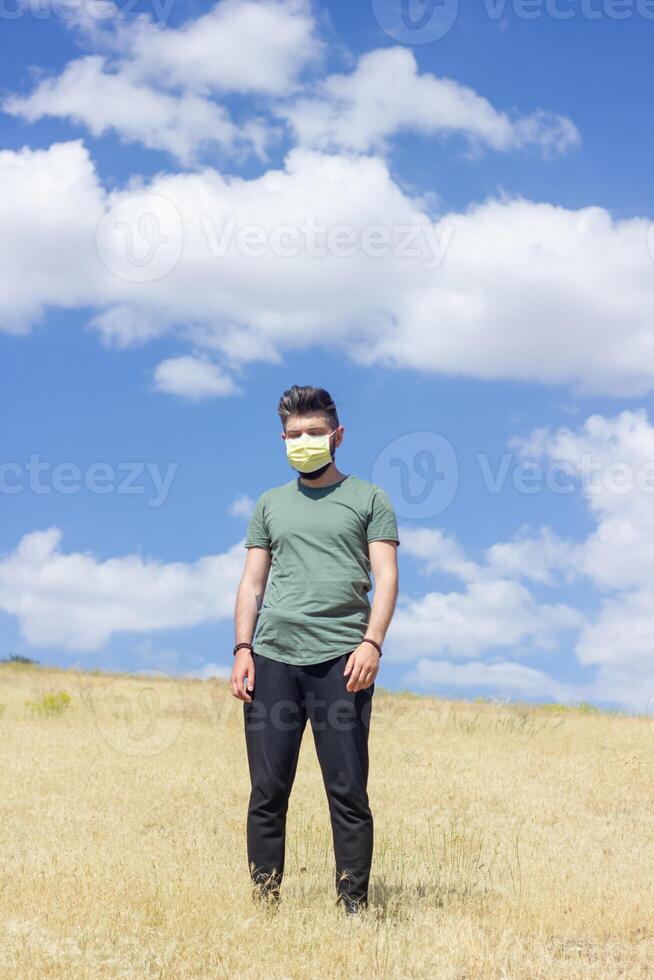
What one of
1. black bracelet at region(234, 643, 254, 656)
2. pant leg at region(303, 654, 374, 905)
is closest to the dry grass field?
pant leg at region(303, 654, 374, 905)

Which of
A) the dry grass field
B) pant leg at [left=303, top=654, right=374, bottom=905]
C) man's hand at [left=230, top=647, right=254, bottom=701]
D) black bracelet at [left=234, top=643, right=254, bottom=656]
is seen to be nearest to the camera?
the dry grass field

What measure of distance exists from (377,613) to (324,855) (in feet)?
11.0

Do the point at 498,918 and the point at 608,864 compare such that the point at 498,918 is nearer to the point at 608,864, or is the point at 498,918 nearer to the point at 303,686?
the point at 303,686

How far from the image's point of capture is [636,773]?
13.3 metres

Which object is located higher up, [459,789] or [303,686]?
[303,686]

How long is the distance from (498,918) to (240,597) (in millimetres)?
2738

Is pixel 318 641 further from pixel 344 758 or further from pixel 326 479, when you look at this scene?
pixel 326 479

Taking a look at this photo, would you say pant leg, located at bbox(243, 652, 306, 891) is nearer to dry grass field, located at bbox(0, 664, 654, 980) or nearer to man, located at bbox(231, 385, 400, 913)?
man, located at bbox(231, 385, 400, 913)

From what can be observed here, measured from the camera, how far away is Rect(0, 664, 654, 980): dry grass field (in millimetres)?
5504

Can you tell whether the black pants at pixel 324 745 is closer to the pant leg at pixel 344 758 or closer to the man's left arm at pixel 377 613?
the pant leg at pixel 344 758

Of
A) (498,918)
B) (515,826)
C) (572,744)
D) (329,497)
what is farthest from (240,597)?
(572,744)

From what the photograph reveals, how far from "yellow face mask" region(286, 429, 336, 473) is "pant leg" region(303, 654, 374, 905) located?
1.22 m

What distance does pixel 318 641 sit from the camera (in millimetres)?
5809

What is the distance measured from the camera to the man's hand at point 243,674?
5.99 m
